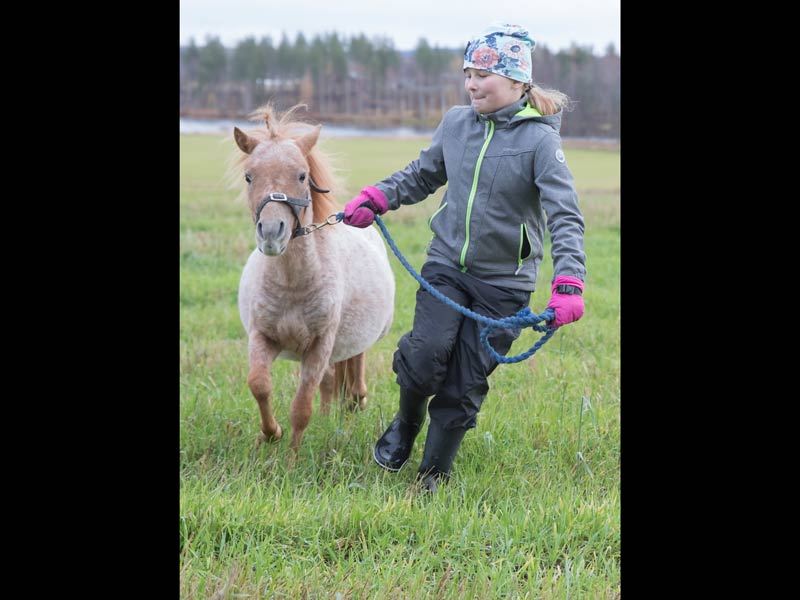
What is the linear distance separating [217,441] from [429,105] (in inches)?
1512

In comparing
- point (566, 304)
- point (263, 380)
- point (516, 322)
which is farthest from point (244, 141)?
point (566, 304)

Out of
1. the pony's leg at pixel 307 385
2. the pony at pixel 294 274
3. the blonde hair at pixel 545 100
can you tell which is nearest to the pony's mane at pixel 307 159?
the pony at pixel 294 274

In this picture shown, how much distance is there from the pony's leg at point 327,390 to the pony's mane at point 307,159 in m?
1.27

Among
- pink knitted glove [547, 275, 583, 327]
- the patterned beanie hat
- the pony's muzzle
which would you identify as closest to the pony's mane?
the pony's muzzle

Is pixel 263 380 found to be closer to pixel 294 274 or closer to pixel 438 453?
pixel 294 274

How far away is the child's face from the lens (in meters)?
3.94

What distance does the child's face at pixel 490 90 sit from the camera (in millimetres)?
3943

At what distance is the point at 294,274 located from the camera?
15.1ft

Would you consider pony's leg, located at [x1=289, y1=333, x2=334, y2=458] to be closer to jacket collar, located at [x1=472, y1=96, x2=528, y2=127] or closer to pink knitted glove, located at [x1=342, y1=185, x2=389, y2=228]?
pink knitted glove, located at [x1=342, y1=185, x2=389, y2=228]

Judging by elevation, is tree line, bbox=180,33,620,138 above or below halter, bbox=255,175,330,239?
above

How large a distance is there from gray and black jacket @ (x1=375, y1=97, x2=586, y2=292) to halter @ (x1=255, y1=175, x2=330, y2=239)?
75 centimetres

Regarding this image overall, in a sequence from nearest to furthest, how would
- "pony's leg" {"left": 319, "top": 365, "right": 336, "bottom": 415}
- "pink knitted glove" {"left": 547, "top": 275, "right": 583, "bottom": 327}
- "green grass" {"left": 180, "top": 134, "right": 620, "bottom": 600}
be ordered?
"green grass" {"left": 180, "top": 134, "right": 620, "bottom": 600} → "pink knitted glove" {"left": 547, "top": 275, "right": 583, "bottom": 327} → "pony's leg" {"left": 319, "top": 365, "right": 336, "bottom": 415}

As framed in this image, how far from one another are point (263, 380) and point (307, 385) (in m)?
0.30

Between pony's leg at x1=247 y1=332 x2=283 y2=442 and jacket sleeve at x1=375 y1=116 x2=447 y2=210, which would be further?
pony's leg at x1=247 y1=332 x2=283 y2=442
